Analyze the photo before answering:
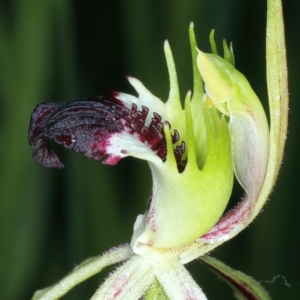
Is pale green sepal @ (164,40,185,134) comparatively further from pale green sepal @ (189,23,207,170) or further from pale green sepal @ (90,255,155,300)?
pale green sepal @ (90,255,155,300)

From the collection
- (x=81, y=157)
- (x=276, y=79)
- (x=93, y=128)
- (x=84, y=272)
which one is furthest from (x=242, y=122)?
(x=81, y=157)

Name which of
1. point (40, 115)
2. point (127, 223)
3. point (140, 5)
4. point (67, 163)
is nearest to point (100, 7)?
point (140, 5)

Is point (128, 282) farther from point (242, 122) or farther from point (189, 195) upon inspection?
point (242, 122)

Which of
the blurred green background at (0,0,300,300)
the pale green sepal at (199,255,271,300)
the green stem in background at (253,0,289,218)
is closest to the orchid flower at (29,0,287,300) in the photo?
the green stem in background at (253,0,289,218)

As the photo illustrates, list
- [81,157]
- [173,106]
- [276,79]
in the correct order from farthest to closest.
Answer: [81,157], [173,106], [276,79]

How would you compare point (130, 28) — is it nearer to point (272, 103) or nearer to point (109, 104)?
point (109, 104)

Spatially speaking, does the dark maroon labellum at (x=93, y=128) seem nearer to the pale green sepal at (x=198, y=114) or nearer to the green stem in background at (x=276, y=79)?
the pale green sepal at (x=198, y=114)

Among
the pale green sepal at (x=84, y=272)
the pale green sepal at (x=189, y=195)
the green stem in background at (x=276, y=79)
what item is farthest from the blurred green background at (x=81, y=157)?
the green stem in background at (x=276, y=79)
